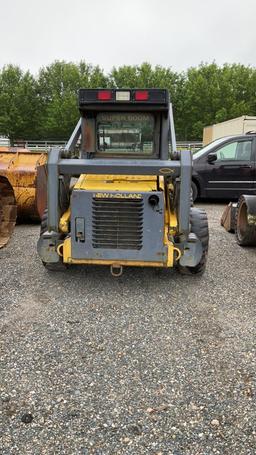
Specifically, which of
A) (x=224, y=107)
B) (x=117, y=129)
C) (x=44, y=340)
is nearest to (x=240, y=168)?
(x=117, y=129)

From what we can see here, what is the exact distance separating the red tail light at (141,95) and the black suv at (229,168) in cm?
460

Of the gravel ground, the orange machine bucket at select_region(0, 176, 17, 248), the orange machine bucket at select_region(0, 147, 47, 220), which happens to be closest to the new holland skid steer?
the gravel ground

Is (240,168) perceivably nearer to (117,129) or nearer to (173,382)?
(117,129)

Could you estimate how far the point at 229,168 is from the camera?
9.13 metres

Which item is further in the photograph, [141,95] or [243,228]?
[243,228]

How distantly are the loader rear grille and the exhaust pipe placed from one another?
200mm

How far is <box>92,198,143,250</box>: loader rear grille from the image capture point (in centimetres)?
409

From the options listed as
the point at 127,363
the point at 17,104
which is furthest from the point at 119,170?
the point at 17,104

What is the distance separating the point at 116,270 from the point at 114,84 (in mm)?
51708

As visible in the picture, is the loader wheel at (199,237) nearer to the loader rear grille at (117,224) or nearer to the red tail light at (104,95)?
the loader rear grille at (117,224)

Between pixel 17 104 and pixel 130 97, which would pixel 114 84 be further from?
pixel 130 97

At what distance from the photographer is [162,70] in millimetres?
51844

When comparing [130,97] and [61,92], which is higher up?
[61,92]

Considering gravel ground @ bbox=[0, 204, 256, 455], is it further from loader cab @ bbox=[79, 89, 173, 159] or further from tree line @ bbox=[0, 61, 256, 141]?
tree line @ bbox=[0, 61, 256, 141]
